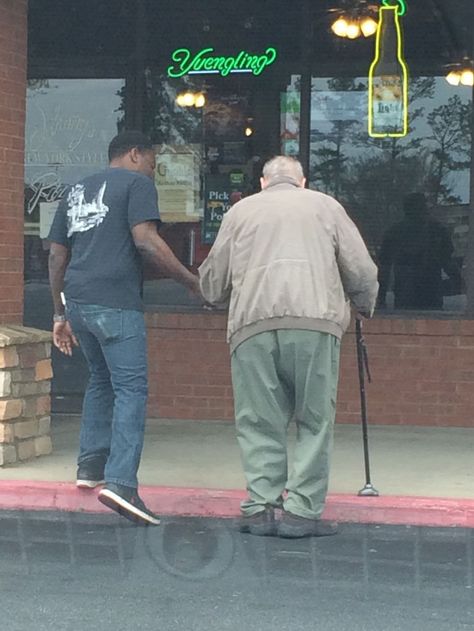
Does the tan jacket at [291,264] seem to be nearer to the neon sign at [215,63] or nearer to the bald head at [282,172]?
the bald head at [282,172]

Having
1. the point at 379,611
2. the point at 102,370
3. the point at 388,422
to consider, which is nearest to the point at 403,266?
the point at 388,422

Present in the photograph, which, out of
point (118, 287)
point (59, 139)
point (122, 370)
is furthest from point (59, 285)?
point (59, 139)

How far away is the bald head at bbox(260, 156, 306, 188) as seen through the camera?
5945mm

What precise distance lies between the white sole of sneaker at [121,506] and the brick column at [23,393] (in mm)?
1258

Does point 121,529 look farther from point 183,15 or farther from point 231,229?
point 183,15

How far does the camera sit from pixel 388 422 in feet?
28.5

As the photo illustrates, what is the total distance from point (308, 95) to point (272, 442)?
12.7 feet

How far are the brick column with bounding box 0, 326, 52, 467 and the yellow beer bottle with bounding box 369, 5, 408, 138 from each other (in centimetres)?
321

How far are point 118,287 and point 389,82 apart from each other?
143 inches

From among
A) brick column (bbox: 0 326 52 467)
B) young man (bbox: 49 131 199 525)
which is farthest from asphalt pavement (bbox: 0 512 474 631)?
brick column (bbox: 0 326 52 467)

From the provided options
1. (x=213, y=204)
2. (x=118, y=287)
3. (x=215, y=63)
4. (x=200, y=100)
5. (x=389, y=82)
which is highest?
(x=215, y=63)

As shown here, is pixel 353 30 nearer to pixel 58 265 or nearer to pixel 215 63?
pixel 215 63

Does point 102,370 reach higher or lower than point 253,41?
lower

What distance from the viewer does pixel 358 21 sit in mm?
8789
